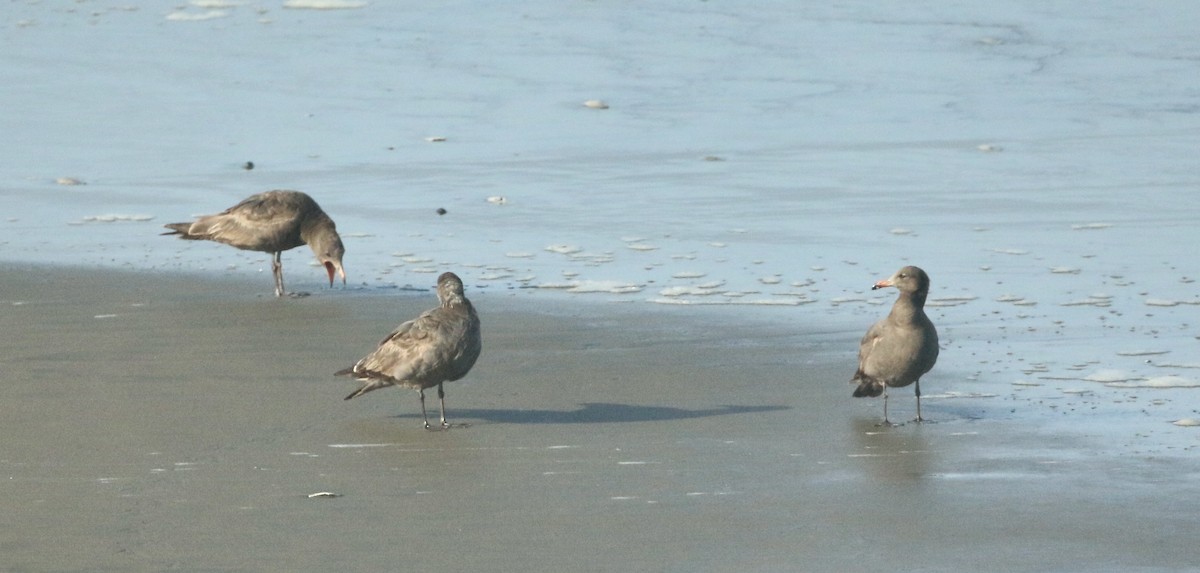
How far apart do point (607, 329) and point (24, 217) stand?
572cm

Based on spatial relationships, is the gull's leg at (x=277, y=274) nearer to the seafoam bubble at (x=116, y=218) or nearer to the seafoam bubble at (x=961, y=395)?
the seafoam bubble at (x=116, y=218)

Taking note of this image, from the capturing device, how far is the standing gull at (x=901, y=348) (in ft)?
26.7

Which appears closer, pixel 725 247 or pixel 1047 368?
pixel 1047 368

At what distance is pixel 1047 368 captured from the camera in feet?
29.1

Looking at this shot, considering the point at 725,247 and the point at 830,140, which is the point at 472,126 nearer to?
the point at 830,140

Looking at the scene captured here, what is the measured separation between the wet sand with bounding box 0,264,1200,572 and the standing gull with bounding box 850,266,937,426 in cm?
15

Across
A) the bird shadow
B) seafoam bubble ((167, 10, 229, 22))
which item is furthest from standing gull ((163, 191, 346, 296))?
seafoam bubble ((167, 10, 229, 22))

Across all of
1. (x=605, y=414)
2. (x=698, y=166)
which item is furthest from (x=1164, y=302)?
(x=698, y=166)

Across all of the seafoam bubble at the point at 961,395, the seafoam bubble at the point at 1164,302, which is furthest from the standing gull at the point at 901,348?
the seafoam bubble at the point at 1164,302

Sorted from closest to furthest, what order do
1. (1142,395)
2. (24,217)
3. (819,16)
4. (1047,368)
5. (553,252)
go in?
(1142,395), (1047,368), (553,252), (24,217), (819,16)

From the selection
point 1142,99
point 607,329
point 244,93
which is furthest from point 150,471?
point 1142,99

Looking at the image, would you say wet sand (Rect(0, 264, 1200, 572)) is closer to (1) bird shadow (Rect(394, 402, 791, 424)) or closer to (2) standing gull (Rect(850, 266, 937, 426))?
(1) bird shadow (Rect(394, 402, 791, 424))

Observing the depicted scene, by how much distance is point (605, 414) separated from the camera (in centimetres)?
816

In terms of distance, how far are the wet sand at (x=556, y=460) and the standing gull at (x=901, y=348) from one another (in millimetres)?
146
